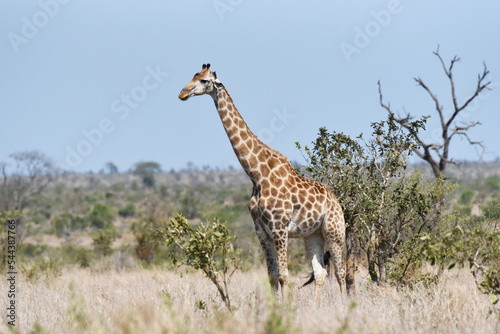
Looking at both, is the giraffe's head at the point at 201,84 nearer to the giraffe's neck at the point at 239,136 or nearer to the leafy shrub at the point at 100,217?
the giraffe's neck at the point at 239,136

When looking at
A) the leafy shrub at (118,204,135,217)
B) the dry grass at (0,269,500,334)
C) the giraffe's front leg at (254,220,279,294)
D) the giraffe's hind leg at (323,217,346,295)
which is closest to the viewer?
the dry grass at (0,269,500,334)

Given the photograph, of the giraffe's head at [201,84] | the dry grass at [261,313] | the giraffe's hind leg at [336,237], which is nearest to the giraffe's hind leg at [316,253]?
the giraffe's hind leg at [336,237]

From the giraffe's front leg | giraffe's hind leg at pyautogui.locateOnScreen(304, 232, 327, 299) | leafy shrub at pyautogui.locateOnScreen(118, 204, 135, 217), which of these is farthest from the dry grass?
leafy shrub at pyautogui.locateOnScreen(118, 204, 135, 217)

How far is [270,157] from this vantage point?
945 cm

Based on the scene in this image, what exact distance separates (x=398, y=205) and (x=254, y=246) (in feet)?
42.2

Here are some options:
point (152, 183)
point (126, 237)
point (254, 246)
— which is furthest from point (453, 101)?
point (152, 183)

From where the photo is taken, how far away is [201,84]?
358 inches

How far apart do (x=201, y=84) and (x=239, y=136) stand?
0.98 m

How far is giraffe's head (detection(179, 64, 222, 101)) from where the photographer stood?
8.94 meters

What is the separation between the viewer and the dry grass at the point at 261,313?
5.47m

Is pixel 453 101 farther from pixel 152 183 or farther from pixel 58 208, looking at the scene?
pixel 152 183

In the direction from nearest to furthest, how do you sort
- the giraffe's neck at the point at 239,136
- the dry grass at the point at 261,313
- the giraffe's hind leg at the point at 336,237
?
the dry grass at the point at 261,313
the giraffe's neck at the point at 239,136
the giraffe's hind leg at the point at 336,237

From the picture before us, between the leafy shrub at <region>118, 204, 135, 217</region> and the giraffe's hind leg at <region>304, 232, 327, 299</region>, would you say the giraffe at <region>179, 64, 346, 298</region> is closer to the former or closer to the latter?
the giraffe's hind leg at <region>304, 232, 327, 299</region>

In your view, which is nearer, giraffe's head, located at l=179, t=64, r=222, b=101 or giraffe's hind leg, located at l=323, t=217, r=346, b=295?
giraffe's head, located at l=179, t=64, r=222, b=101
